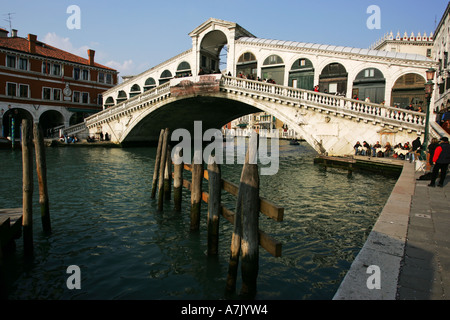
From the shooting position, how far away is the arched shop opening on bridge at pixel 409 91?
17.8 metres

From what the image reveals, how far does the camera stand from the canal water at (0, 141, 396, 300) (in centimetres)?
404

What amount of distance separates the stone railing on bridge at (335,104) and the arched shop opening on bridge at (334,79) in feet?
7.75

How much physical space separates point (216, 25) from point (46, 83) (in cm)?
1804

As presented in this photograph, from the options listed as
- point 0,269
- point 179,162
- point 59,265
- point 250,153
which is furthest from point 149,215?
point 250,153

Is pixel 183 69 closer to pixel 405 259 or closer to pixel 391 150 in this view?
pixel 391 150

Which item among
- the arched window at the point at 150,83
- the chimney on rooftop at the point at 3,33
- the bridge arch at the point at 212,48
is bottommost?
the arched window at the point at 150,83

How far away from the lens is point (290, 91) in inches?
713

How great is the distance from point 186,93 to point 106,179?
11.1m

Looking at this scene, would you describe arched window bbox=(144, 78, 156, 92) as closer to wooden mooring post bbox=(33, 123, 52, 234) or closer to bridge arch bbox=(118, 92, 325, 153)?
bridge arch bbox=(118, 92, 325, 153)

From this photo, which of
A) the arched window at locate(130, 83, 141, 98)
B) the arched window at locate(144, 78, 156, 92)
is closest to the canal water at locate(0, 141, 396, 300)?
the arched window at locate(144, 78, 156, 92)

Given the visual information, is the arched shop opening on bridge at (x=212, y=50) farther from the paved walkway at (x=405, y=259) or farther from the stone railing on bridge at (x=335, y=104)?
the paved walkway at (x=405, y=259)

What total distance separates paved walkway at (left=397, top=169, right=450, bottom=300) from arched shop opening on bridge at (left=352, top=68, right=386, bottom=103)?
14.2 meters

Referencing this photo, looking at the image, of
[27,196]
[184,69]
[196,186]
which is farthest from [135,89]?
[27,196]

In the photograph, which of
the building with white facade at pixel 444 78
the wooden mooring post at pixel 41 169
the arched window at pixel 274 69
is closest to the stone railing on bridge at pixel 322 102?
the building with white facade at pixel 444 78
